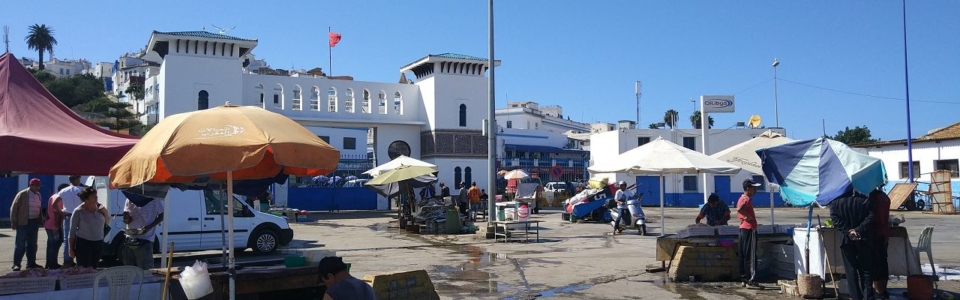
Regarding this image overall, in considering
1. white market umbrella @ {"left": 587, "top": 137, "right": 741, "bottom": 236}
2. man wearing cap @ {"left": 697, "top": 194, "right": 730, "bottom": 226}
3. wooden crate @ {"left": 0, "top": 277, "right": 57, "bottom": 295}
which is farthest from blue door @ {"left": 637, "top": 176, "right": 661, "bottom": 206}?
wooden crate @ {"left": 0, "top": 277, "right": 57, "bottom": 295}

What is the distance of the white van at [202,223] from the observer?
1276 centimetres

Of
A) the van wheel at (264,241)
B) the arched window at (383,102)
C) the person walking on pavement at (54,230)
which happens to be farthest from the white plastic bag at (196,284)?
the arched window at (383,102)

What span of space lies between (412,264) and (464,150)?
A: 85.6 feet

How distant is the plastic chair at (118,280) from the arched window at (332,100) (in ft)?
104

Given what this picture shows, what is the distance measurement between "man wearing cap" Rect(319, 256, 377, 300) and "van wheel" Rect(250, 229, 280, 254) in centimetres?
1035

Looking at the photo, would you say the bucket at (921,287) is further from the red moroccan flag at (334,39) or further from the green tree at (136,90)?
the green tree at (136,90)

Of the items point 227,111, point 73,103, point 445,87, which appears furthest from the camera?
point 73,103

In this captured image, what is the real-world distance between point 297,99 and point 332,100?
1.87 m

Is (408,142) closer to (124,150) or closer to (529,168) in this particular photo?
(529,168)

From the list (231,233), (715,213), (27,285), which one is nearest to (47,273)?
(27,285)

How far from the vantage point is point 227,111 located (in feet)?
19.7

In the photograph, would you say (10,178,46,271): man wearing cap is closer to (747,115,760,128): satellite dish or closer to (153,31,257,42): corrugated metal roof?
(153,31,257,42): corrugated metal roof

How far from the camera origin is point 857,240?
27.2 feet

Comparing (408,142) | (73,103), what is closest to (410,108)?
(408,142)
